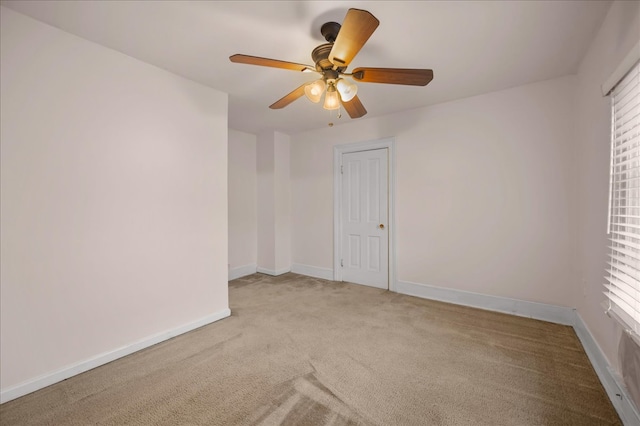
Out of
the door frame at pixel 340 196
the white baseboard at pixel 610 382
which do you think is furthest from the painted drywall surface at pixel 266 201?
the white baseboard at pixel 610 382

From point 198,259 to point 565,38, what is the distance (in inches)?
146

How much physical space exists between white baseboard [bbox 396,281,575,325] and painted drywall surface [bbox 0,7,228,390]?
2579mm

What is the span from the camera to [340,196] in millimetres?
4379

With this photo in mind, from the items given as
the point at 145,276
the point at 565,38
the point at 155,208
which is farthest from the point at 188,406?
the point at 565,38

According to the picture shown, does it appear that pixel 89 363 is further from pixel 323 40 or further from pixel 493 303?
pixel 493 303

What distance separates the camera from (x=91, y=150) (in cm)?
208

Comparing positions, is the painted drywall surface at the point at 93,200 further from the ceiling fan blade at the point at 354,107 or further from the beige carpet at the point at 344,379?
the ceiling fan blade at the point at 354,107

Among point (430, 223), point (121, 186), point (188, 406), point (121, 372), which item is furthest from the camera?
point (430, 223)

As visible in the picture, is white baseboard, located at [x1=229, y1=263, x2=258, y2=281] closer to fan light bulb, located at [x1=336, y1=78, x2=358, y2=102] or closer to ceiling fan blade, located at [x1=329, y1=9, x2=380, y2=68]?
fan light bulb, located at [x1=336, y1=78, x2=358, y2=102]

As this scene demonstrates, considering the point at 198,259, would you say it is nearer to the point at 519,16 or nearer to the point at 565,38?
the point at 519,16

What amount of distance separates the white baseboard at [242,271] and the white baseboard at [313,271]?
0.70 metres

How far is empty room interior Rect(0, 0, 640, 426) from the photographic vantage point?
1695mm

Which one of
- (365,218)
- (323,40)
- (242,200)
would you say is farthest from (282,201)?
(323,40)

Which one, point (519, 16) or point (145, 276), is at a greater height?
point (519, 16)
